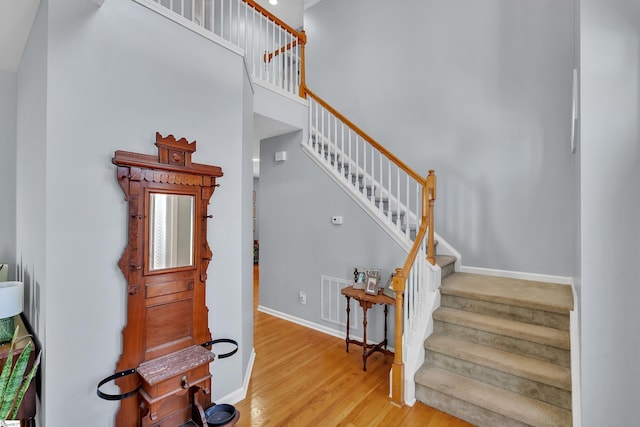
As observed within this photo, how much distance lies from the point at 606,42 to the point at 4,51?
12.9 ft

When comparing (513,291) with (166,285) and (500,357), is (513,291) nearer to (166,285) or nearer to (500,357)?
(500,357)

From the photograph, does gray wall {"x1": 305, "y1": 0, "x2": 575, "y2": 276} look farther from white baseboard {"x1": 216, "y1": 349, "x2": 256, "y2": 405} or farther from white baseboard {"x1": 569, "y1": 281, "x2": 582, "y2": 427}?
white baseboard {"x1": 216, "y1": 349, "x2": 256, "y2": 405}

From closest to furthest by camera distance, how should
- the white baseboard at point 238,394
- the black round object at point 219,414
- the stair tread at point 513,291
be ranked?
the black round object at point 219,414 → the white baseboard at point 238,394 → the stair tread at point 513,291

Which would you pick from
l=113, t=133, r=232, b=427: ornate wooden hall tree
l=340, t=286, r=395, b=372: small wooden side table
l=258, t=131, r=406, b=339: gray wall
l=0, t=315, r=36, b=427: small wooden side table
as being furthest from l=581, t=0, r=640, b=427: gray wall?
l=0, t=315, r=36, b=427: small wooden side table

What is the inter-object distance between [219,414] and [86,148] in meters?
1.82

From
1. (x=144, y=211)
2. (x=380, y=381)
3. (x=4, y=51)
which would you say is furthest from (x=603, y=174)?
(x=4, y=51)

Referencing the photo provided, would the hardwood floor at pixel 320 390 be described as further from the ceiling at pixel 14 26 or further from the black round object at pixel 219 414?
the ceiling at pixel 14 26

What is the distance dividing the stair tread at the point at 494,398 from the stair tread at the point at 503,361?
0.49 feet

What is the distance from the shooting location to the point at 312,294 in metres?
3.94

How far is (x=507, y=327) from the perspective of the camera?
243cm

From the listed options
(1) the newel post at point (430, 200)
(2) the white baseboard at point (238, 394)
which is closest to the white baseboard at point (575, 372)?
(1) the newel post at point (430, 200)

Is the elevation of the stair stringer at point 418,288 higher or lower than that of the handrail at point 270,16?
lower

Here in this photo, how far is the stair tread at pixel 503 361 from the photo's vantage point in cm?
206

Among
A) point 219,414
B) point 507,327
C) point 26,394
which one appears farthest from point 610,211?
point 26,394
